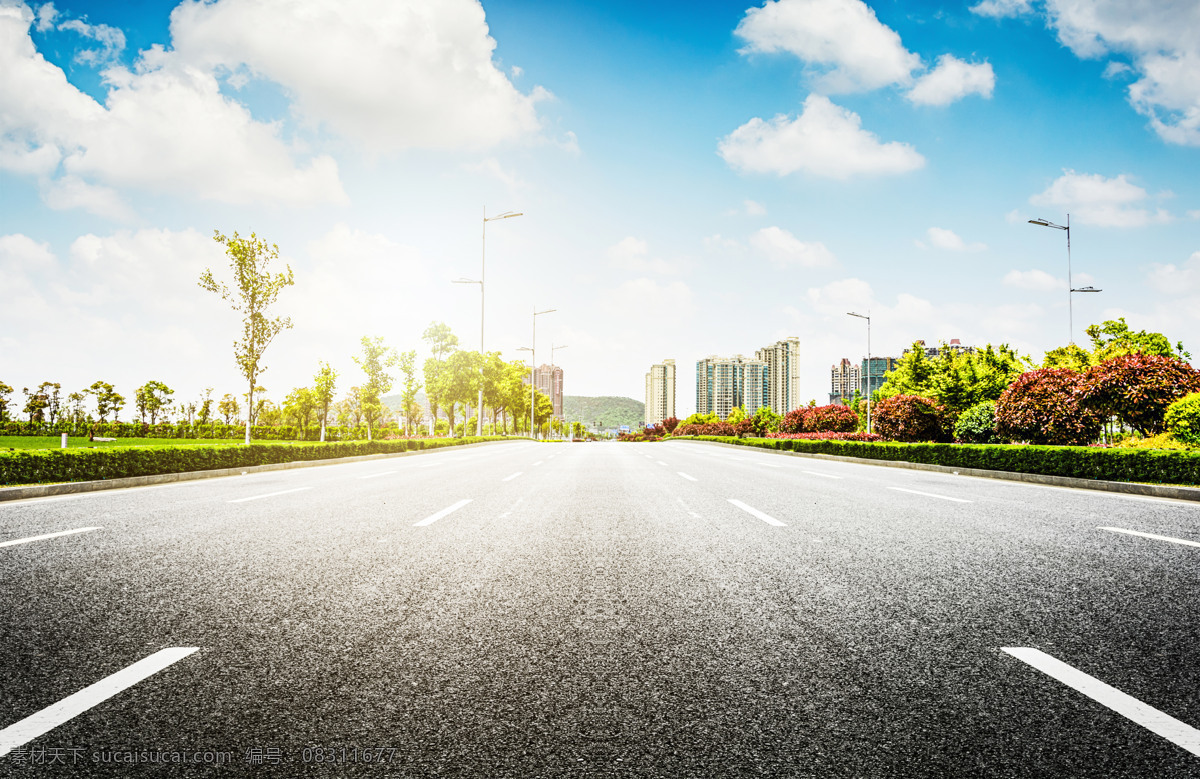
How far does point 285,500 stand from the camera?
10.2m

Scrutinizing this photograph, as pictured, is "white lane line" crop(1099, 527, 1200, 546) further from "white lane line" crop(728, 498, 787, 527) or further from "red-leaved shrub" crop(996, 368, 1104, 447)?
"red-leaved shrub" crop(996, 368, 1104, 447)

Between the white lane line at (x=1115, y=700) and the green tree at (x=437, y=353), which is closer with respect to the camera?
the white lane line at (x=1115, y=700)

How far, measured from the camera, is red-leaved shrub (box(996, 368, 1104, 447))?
20.8 m

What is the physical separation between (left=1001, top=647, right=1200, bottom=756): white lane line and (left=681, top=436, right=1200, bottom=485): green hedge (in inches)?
540

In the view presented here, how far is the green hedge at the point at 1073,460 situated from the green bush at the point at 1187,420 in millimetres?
3340

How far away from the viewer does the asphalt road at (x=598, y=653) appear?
2.36 metres

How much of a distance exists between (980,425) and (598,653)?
28139mm

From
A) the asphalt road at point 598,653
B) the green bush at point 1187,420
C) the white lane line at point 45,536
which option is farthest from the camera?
the green bush at point 1187,420

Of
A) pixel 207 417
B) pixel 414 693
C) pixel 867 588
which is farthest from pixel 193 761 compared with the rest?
pixel 207 417

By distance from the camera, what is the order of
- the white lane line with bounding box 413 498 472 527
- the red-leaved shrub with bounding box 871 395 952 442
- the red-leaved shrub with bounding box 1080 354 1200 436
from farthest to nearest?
the red-leaved shrub with bounding box 871 395 952 442 → the red-leaved shrub with bounding box 1080 354 1200 436 → the white lane line with bounding box 413 498 472 527

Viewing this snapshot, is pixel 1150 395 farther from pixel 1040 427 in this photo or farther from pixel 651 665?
pixel 651 665

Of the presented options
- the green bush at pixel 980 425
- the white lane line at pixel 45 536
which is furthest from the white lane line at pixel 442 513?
the green bush at pixel 980 425

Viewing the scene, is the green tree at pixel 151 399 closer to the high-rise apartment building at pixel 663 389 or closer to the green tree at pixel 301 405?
the green tree at pixel 301 405

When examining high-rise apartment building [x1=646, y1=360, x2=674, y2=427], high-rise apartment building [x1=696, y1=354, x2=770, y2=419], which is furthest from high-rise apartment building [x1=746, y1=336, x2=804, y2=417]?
high-rise apartment building [x1=646, y1=360, x2=674, y2=427]
